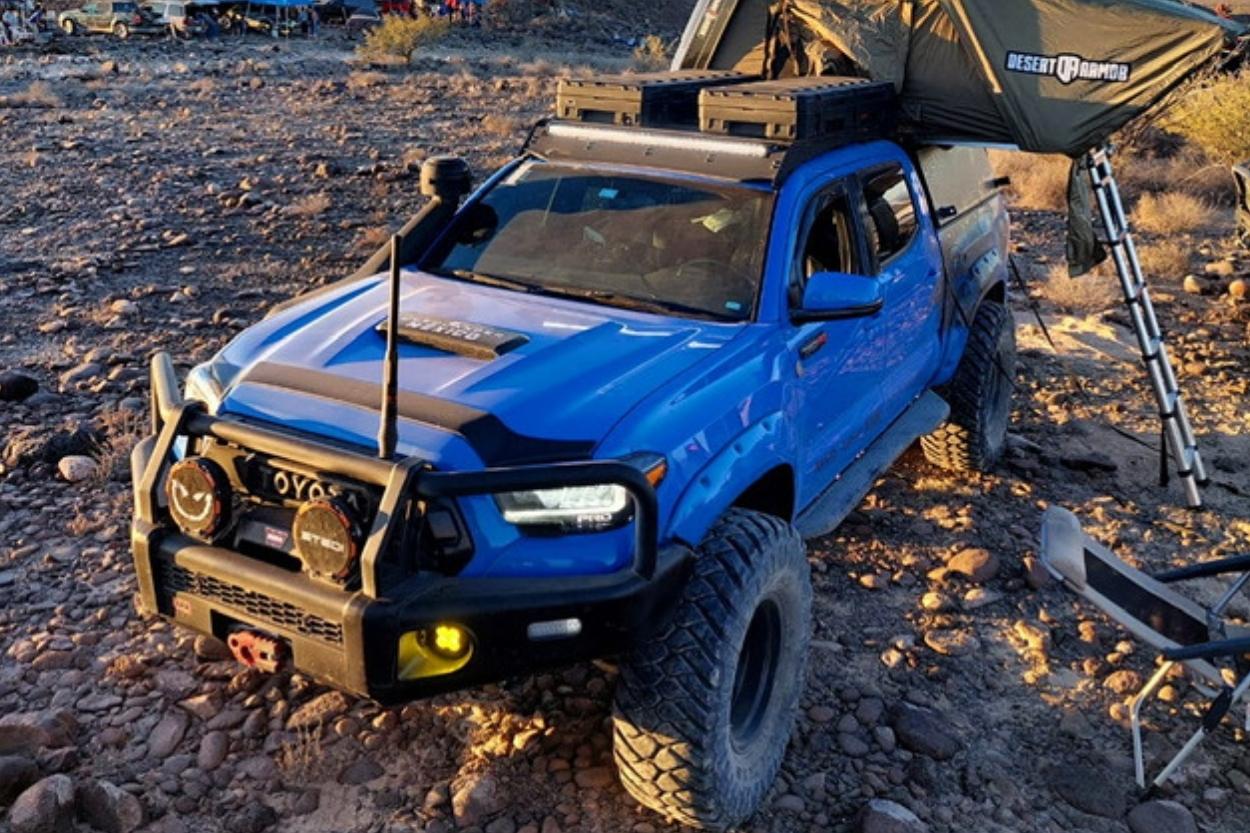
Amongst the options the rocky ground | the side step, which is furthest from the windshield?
the rocky ground

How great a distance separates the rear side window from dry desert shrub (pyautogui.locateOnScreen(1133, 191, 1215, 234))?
27.1 feet

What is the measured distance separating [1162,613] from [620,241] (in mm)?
2570

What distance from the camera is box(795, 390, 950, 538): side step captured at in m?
4.61

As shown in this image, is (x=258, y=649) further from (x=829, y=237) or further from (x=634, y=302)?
(x=829, y=237)

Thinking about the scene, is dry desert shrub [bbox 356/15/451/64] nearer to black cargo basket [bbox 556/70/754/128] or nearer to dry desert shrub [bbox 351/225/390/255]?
dry desert shrub [bbox 351/225/390/255]

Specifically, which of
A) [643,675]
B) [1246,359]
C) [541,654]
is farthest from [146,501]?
[1246,359]

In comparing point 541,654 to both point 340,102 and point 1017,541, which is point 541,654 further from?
point 340,102

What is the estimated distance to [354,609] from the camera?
2951mm

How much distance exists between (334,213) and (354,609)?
358 inches

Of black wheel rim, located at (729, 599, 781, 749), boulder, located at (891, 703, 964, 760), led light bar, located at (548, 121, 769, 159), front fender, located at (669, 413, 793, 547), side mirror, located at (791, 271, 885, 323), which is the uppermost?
led light bar, located at (548, 121, 769, 159)

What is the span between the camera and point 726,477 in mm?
3609

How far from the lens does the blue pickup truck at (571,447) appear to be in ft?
10.1

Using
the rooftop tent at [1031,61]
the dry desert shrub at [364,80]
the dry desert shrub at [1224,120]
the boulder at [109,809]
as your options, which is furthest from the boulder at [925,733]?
the dry desert shrub at [364,80]

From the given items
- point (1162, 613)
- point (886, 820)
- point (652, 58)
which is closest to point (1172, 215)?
point (1162, 613)
